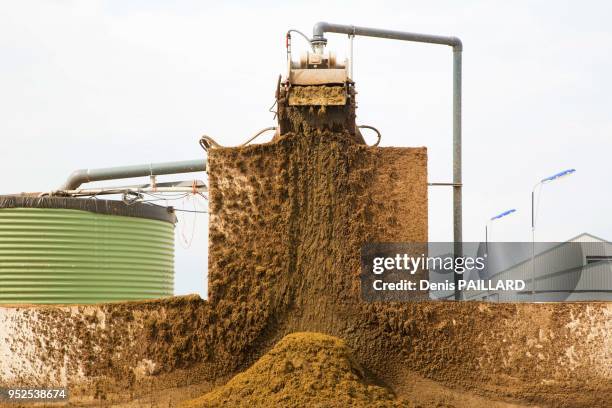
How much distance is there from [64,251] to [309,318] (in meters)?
5.21

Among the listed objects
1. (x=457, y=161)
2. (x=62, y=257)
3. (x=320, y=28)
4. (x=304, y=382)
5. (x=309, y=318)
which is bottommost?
(x=304, y=382)

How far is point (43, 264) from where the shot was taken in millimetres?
11891

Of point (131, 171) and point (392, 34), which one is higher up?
point (392, 34)

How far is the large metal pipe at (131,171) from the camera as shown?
15023mm

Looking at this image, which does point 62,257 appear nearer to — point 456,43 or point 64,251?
point 64,251

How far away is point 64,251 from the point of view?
11.9 meters

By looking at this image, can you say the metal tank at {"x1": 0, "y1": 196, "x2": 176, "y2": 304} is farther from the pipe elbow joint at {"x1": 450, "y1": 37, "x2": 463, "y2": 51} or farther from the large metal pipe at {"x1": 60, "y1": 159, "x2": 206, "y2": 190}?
the pipe elbow joint at {"x1": 450, "y1": 37, "x2": 463, "y2": 51}

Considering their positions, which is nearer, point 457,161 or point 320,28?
point 457,161

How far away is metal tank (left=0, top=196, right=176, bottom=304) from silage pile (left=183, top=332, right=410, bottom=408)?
16.2 ft

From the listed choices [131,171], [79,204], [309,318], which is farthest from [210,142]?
[131,171]

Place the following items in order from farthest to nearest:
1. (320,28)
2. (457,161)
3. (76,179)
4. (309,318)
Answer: (76,179) → (320,28) → (457,161) → (309,318)

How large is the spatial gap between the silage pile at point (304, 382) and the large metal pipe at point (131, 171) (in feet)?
25.9

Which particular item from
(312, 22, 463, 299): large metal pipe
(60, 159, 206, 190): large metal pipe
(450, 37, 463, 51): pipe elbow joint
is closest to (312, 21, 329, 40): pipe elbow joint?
(312, 22, 463, 299): large metal pipe

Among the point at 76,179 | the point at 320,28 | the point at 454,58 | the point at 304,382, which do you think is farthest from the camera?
the point at 76,179
